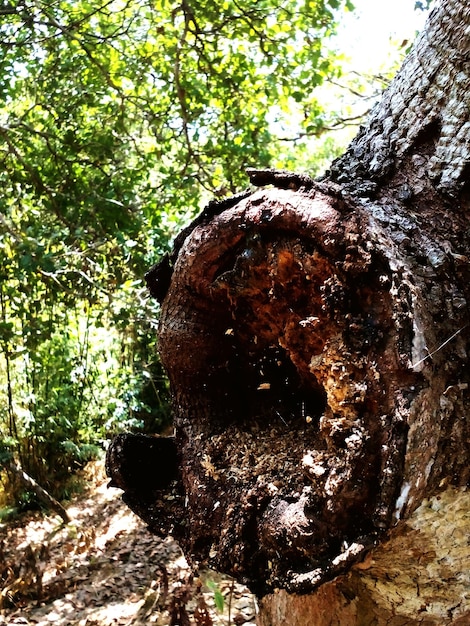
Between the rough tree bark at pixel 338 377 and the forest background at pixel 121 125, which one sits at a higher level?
the forest background at pixel 121 125

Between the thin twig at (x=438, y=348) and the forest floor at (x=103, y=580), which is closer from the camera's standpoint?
the thin twig at (x=438, y=348)

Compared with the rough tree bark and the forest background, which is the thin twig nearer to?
the rough tree bark

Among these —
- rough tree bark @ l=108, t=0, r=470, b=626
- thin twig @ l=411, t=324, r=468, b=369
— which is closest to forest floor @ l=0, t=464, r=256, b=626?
rough tree bark @ l=108, t=0, r=470, b=626

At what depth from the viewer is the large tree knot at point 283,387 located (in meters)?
0.88

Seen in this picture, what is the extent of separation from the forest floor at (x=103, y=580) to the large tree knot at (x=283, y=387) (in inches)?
63.0

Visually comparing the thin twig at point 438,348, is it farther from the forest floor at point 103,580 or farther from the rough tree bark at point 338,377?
the forest floor at point 103,580

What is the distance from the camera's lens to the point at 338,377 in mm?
947

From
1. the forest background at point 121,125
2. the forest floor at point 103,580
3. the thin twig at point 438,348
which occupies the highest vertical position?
the forest background at point 121,125

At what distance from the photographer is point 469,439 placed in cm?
89

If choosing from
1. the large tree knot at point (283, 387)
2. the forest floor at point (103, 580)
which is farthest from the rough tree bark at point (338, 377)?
the forest floor at point (103, 580)

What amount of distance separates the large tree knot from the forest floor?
160 cm

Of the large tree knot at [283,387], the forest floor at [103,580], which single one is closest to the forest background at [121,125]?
the forest floor at [103,580]

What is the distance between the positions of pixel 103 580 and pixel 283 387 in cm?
292

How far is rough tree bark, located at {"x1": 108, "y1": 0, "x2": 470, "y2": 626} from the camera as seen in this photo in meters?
0.88
